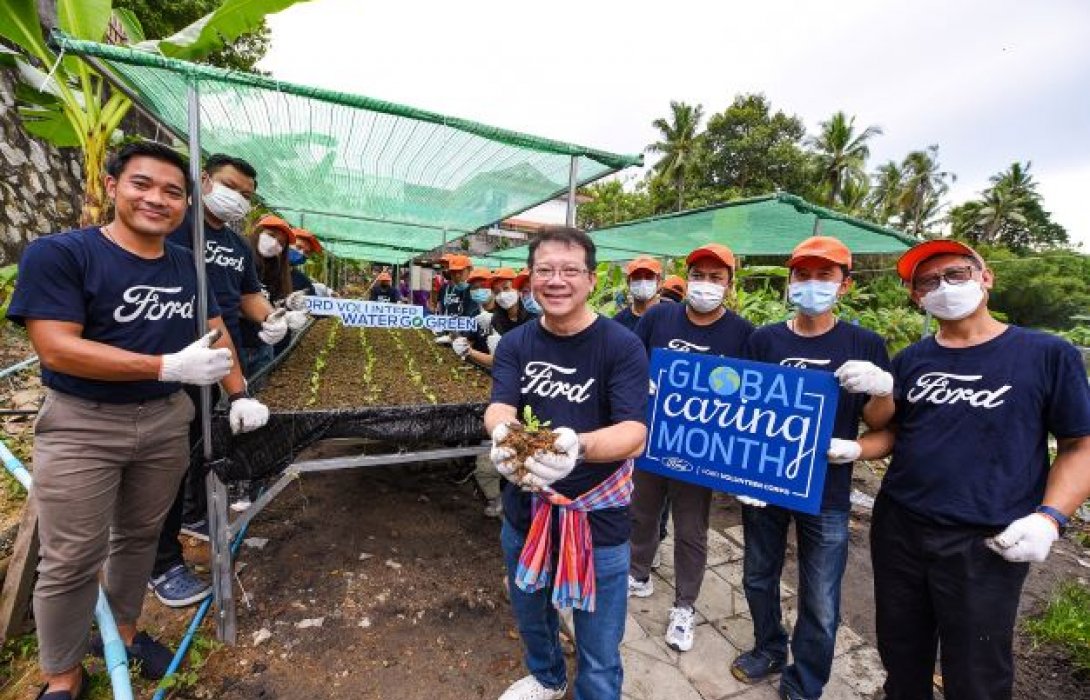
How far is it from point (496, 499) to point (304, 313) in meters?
2.32

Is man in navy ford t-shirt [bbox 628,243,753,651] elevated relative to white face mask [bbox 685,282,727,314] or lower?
lower

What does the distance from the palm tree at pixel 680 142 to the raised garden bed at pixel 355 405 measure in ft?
88.2

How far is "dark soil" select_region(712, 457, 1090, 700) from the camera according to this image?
2746 millimetres

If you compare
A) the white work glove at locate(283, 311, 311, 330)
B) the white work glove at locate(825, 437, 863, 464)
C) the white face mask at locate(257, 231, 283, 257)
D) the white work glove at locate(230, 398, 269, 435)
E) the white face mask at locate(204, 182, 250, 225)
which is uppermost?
the white face mask at locate(204, 182, 250, 225)

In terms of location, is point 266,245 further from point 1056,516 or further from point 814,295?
point 1056,516

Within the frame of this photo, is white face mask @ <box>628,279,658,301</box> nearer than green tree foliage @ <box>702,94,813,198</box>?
Yes

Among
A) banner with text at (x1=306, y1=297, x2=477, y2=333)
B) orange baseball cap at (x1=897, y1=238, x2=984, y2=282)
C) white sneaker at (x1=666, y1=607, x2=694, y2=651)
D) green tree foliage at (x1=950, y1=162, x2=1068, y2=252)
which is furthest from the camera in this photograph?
green tree foliage at (x1=950, y1=162, x2=1068, y2=252)

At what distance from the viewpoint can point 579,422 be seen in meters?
1.85

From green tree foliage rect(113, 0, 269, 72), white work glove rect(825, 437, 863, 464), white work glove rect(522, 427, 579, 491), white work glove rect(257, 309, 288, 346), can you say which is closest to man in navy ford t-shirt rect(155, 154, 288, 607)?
white work glove rect(257, 309, 288, 346)

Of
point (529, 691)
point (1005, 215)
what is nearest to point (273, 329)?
point (529, 691)

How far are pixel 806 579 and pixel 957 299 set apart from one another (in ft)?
4.50

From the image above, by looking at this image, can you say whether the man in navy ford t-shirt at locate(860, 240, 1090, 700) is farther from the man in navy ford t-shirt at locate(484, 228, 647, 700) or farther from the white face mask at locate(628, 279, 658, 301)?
the white face mask at locate(628, 279, 658, 301)

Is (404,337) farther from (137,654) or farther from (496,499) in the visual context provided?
(137,654)

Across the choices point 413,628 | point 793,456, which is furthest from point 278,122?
point 793,456
